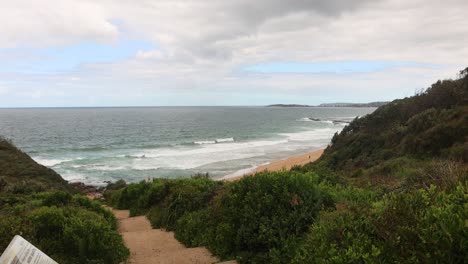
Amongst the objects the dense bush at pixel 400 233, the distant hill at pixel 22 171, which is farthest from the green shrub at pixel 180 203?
the distant hill at pixel 22 171

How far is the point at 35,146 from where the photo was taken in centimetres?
5572

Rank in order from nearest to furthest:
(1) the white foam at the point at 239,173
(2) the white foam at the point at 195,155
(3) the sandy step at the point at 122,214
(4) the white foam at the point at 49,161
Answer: (3) the sandy step at the point at 122,214 → (1) the white foam at the point at 239,173 → (2) the white foam at the point at 195,155 → (4) the white foam at the point at 49,161

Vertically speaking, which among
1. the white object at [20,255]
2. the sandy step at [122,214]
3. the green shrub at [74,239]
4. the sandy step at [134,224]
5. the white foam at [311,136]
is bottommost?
the white foam at [311,136]

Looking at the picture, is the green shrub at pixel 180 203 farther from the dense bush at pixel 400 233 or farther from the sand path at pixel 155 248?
the dense bush at pixel 400 233

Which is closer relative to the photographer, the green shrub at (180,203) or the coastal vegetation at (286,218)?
the coastal vegetation at (286,218)

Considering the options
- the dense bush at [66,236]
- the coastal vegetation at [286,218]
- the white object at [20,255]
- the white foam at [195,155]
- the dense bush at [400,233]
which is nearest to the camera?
the dense bush at [400,233]

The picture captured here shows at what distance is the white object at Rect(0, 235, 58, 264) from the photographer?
3.76m

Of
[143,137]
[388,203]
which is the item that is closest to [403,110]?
[388,203]

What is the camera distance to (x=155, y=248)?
28.1 ft

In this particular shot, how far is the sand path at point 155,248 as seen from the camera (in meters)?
7.38

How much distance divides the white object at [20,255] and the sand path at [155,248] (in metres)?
3.19

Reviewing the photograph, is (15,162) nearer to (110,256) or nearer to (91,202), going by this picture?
(91,202)

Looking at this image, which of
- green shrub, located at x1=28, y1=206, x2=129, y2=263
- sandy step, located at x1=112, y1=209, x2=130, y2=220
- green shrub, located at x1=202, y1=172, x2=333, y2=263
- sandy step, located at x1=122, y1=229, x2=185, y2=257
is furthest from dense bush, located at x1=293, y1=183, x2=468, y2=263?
sandy step, located at x1=112, y1=209, x2=130, y2=220

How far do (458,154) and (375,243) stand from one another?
12.3 meters
